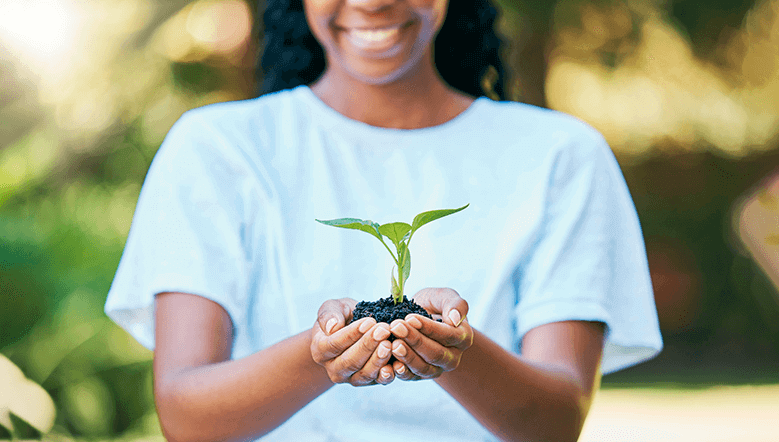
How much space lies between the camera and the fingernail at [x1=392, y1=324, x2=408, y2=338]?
3.34 ft

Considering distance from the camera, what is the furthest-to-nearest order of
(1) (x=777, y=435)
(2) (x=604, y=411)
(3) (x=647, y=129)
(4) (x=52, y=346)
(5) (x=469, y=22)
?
(3) (x=647, y=129), (2) (x=604, y=411), (1) (x=777, y=435), (4) (x=52, y=346), (5) (x=469, y=22)

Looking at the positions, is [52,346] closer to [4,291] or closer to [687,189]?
[4,291]

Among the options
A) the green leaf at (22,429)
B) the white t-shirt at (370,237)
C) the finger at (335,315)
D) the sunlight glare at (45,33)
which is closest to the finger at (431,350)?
the finger at (335,315)

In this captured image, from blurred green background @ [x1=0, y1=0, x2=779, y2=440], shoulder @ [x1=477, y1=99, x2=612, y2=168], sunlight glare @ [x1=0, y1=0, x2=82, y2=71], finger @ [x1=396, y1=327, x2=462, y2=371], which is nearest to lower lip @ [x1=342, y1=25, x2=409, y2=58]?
shoulder @ [x1=477, y1=99, x2=612, y2=168]

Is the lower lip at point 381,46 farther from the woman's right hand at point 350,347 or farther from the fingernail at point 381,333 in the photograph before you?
the fingernail at point 381,333

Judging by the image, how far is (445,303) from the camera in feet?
3.77

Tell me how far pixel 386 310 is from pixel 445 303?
97 mm

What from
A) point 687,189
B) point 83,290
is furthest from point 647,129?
point 83,290

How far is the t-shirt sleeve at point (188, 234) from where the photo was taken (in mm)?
1442

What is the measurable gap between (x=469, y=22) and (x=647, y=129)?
14.8 ft

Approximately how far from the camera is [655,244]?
6.18 m

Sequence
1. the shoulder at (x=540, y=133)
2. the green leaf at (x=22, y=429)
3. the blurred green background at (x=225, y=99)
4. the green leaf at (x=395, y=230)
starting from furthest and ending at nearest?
the blurred green background at (x=225, y=99), the green leaf at (x=22, y=429), the shoulder at (x=540, y=133), the green leaf at (x=395, y=230)

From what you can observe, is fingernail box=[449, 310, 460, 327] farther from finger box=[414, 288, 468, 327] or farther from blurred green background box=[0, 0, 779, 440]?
blurred green background box=[0, 0, 779, 440]

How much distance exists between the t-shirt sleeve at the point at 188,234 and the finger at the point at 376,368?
0.44 metres
